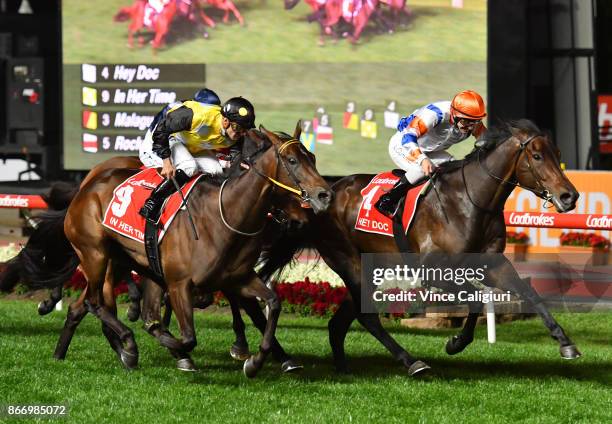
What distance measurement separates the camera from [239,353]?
361 inches

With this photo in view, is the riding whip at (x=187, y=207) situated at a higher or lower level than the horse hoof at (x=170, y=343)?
higher

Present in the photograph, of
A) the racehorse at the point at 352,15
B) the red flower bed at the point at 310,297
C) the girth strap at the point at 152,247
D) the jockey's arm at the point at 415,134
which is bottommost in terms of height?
the red flower bed at the point at 310,297

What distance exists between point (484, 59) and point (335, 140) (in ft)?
7.36

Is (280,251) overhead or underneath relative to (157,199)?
underneath

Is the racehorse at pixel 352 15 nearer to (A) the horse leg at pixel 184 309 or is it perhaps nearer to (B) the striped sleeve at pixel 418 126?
(B) the striped sleeve at pixel 418 126

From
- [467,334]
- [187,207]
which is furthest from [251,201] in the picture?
[467,334]

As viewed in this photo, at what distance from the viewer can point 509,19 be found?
636 inches

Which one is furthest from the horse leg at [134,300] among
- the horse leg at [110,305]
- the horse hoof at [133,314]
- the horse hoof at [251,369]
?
the horse hoof at [251,369]

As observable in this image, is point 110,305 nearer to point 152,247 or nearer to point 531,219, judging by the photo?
point 152,247

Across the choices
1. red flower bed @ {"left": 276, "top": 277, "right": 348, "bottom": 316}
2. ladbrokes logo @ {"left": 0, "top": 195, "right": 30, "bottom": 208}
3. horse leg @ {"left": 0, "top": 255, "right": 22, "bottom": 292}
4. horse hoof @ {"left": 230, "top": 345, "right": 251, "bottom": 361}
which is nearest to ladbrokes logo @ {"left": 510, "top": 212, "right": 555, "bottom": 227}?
red flower bed @ {"left": 276, "top": 277, "right": 348, "bottom": 316}

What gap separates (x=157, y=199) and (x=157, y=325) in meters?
1.19

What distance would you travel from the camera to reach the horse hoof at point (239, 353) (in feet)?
30.0

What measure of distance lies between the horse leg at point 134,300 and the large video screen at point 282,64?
573 cm

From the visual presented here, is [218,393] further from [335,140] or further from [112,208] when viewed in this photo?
[335,140]
